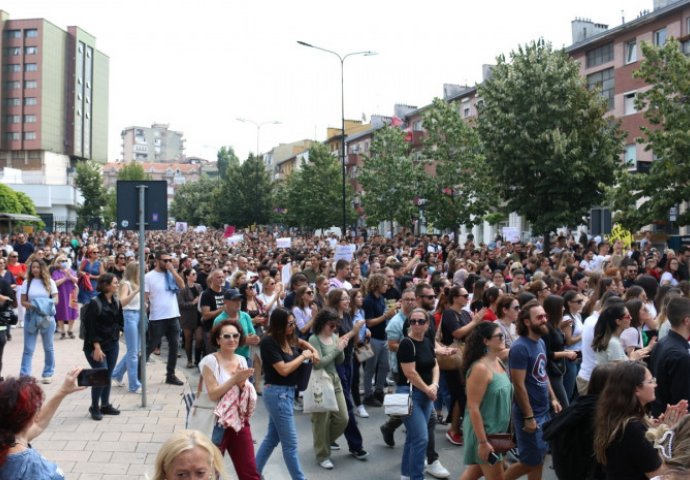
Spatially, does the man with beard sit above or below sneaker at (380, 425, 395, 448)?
above

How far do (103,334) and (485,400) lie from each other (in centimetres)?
488

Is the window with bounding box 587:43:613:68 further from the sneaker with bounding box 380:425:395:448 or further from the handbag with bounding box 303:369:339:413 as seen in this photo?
the handbag with bounding box 303:369:339:413

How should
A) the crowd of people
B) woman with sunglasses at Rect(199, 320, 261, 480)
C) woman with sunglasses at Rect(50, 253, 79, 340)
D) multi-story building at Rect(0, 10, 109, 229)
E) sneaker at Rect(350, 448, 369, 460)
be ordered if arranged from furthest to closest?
multi-story building at Rect(0, 10, 109, 229) < woman with sunglasses at Rect(50, 253, 79, 340) < sneaker at Rect(350, 448, 369, 460) < woman with sunglasses at Rect(199, 320, 261, 480) < the crowd of people

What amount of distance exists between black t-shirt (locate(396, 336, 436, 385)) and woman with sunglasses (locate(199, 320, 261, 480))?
1393mm

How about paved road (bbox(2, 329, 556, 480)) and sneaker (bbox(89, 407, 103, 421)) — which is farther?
sneaker (bbox(89, 407, 103, 421))

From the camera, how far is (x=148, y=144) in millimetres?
194250

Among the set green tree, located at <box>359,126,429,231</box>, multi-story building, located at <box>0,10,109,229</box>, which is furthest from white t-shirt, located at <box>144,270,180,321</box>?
multi-story building, located at <box>0,10,109,229</box>

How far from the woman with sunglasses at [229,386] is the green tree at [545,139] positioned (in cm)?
2116

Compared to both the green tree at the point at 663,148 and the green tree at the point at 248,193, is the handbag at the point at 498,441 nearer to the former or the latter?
the green tree at the point at 663,148

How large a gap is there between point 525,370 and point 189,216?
104660 millimetres

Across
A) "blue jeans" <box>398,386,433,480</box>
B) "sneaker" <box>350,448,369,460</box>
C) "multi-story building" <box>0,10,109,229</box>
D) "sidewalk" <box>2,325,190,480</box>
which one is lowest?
"sneaker" <box>350,448,369,460</box>

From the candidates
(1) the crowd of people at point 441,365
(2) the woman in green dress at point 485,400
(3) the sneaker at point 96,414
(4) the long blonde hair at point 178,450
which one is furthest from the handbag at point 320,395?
(4) the long blonde hair at point 178,450

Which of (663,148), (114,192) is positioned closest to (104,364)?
(663,148)

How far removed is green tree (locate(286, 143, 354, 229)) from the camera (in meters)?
53.9
